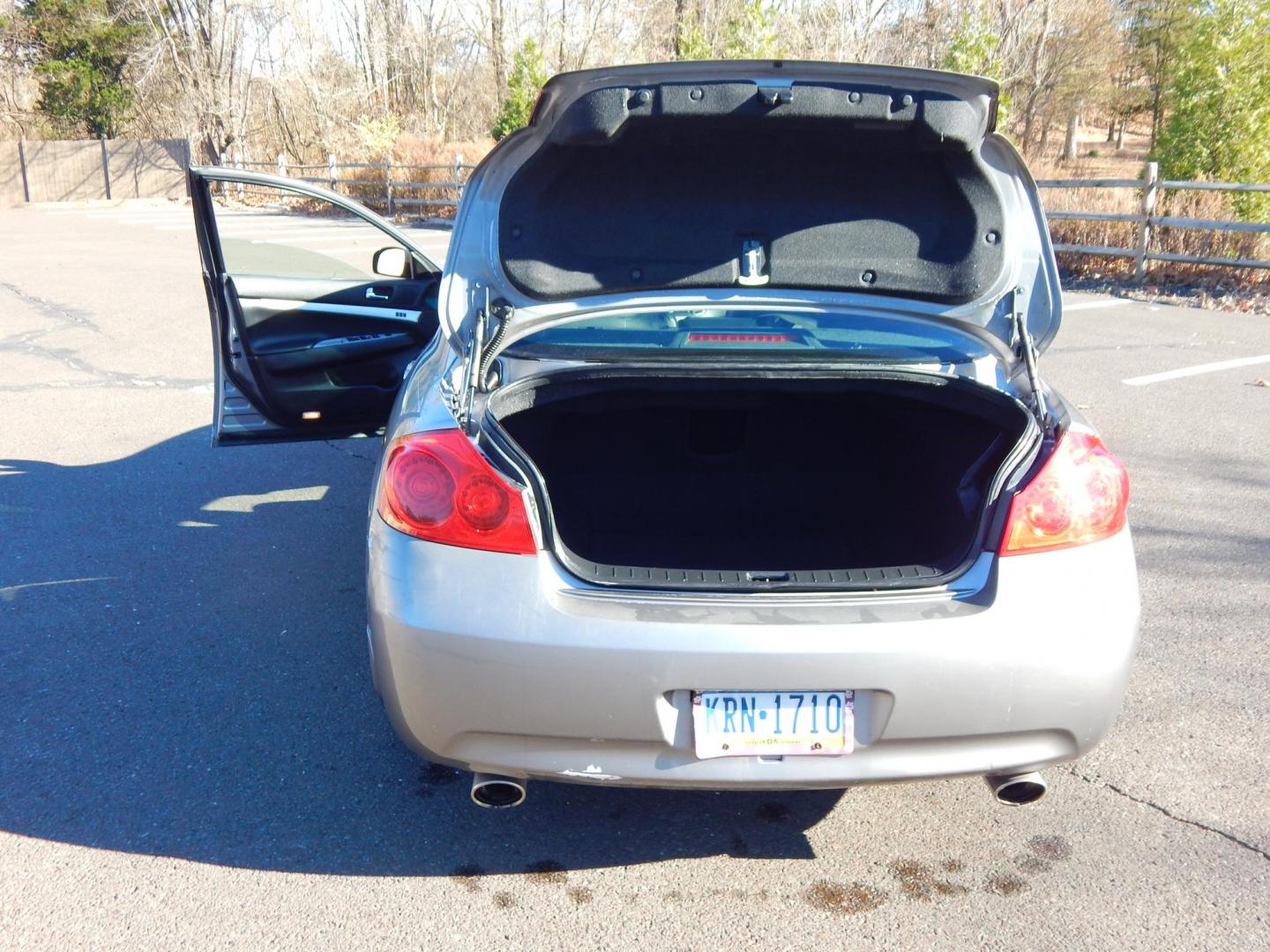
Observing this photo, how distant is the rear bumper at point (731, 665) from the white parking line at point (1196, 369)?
6379mm

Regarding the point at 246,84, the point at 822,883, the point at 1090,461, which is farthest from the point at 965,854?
the point at 246,84

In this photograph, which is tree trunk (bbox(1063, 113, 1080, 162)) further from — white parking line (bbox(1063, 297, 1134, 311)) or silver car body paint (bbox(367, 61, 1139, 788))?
silver car body paint (bbox(367, 61, 1139, 788))

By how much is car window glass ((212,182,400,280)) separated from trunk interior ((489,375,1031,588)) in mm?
1697

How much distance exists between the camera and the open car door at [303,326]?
437 cm

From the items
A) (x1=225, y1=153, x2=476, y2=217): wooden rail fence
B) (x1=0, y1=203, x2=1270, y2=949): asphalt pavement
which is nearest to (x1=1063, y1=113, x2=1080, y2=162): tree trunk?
(x1=225, y1=153, x2=476, y2=217): wooden rail fence

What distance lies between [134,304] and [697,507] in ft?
34.2

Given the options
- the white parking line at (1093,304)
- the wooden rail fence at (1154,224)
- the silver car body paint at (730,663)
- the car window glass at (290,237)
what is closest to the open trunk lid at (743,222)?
the silver car body paint at (730,663)

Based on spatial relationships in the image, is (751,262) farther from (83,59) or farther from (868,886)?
(83,59)

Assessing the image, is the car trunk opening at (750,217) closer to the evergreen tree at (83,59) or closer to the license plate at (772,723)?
the license plate at (772,723)

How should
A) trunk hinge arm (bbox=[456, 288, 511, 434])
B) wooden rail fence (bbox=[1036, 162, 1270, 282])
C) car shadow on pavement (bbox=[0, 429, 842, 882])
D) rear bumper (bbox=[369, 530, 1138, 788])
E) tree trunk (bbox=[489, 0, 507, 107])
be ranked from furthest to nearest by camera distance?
tree trunk (bbox=[489, 0, 507, 107])
wooden rail fence (bbox=[1036, 162, 1270, 282])
car shadow on pavement (bbox=[0, 429, 842, 882])
trunk hinge arm (bbox=[456, 288, 511, 434])
rear bumper (bbox=[369, 530, 1138, 788])

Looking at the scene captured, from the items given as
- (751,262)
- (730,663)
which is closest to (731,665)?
(730,663)

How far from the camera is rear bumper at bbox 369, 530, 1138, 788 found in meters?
2.17

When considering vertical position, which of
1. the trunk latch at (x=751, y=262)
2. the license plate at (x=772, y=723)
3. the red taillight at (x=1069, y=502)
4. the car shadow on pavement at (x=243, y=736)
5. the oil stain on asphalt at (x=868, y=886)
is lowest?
the oil stain on asphalt at (x=868, y=886)

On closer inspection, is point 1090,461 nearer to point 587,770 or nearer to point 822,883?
point 822,883
